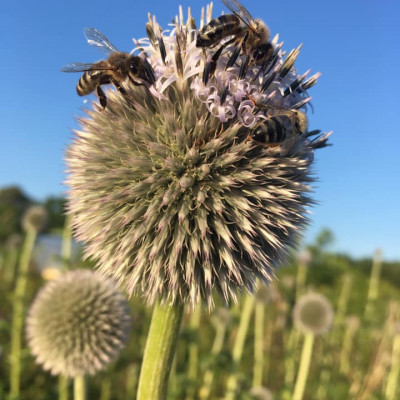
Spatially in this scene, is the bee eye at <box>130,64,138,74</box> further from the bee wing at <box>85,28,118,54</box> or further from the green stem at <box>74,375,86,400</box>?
the green stem at <box>74,375,86,400</box>

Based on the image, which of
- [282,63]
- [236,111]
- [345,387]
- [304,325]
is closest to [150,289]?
[236,111]

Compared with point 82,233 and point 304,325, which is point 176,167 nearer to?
point 82,233

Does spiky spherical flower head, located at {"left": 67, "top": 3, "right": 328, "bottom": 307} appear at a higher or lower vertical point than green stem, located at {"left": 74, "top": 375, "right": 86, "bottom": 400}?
higher

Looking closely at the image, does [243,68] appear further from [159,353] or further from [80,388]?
[80,388]

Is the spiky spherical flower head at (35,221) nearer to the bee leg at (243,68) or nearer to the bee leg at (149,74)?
the bee leg at (149,74)

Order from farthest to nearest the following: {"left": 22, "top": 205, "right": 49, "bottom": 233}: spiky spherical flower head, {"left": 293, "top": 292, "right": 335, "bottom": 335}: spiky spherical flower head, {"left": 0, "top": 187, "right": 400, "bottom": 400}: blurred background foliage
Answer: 1. {"left": 22, "top": 205, "right": 49, "bottom": 233}: spiky spherical flower head
2. {"left": 0, "top": 187, "right": 400, "bottom": 400}: blurred background foliage
3. {"left": 293, "top": 292, "right": 335, "bottom": 335}: spiky spherical flower head

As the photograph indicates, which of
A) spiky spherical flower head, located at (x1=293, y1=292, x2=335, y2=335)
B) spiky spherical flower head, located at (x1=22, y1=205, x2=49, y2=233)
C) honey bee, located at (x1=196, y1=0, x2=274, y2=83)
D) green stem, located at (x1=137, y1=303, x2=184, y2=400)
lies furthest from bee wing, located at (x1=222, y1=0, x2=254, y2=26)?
spiky spherical flower head, located at (x1=22, y1=205, x2=49, y2=233)

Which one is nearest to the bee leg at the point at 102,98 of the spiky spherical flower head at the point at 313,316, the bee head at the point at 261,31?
the bee head at the point at 261,31

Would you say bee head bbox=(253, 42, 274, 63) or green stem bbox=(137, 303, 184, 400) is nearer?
green stem bbox=(137, 303, 184, 400)
